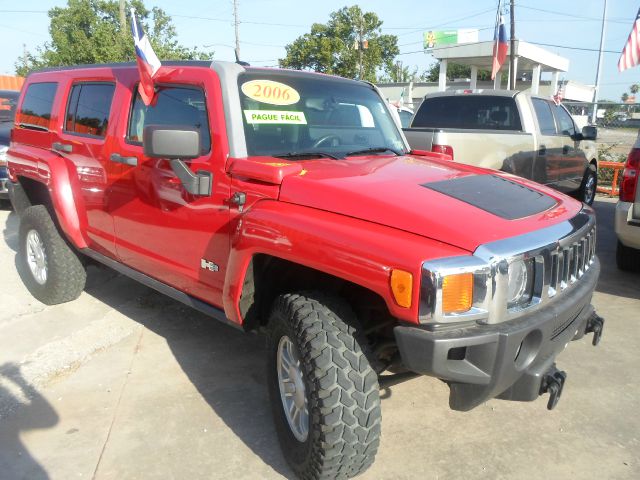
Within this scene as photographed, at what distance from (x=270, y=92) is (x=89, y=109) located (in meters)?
1.73

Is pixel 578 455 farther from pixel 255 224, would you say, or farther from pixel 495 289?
pixel 255 224

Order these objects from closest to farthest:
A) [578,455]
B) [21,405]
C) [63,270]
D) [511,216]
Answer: [511,216]
[578,455]
[21,405]
[63,270]

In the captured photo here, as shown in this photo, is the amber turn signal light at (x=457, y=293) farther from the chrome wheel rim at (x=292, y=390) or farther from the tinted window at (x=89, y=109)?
the tinted window at (x=89, y=109)

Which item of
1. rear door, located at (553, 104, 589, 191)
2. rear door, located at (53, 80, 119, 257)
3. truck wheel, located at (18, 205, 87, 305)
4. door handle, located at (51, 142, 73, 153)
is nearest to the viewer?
rear door, located at (53, 80, 119, 257)

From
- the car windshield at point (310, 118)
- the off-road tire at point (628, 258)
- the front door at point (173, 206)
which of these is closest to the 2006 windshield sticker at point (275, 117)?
the car windshield at point (310, 118)

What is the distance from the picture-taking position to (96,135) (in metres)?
3.91

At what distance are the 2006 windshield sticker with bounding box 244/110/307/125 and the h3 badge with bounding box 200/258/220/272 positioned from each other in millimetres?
813

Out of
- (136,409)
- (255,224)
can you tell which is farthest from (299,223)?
(136,409)

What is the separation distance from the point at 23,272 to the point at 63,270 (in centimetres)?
74

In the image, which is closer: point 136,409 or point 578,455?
point 578,455

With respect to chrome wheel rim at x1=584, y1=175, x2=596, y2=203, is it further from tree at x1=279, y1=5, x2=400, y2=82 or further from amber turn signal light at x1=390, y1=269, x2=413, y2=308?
tree at x1=279, y1=5, x2=400, y2=82

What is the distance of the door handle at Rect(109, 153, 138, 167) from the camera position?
3426 mm

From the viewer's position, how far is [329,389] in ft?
7.22

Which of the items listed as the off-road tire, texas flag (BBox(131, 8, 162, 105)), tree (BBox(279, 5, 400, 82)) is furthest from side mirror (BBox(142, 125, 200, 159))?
tree (BBox(279, 5, 400, 82))
